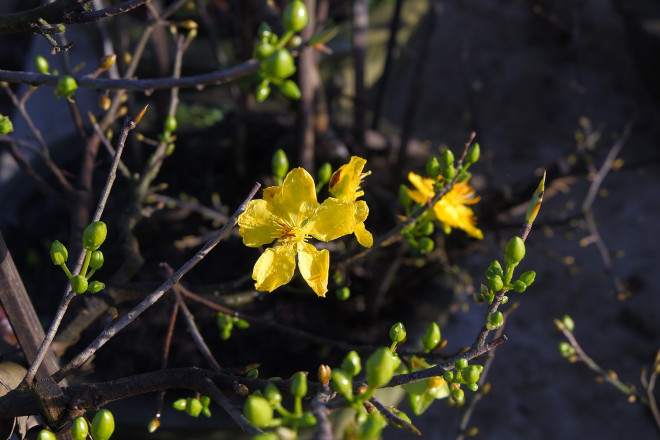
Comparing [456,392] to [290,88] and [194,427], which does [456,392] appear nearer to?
[290,88]

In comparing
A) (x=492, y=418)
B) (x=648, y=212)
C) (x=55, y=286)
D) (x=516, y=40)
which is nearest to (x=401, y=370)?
(x=55, y=286)

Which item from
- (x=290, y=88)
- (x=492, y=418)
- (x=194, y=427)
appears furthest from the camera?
(x=492, y=418)

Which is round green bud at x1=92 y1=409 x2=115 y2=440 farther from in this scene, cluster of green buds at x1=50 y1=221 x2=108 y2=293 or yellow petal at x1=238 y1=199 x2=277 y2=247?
yellow petal at x1=238 y1=199 x2=277 y2=247

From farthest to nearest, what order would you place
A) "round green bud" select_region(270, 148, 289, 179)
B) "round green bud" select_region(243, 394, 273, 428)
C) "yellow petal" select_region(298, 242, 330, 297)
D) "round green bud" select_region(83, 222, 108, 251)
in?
"round green bud" select_region(270, 148, 289, 179), "yellow petal" select_region(298, 242, 330, 297), "round green bud" select_region(83, 222, 108, 251), "round green bud" select_region(243, 394, 273, 428)

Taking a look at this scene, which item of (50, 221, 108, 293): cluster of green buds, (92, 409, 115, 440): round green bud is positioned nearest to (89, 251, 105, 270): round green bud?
(50, 221, 108, 293): cluster of green buds

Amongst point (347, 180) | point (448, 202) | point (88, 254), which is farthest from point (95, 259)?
point (448, 202)

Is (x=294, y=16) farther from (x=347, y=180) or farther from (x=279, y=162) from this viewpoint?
(x=279, y=162)
